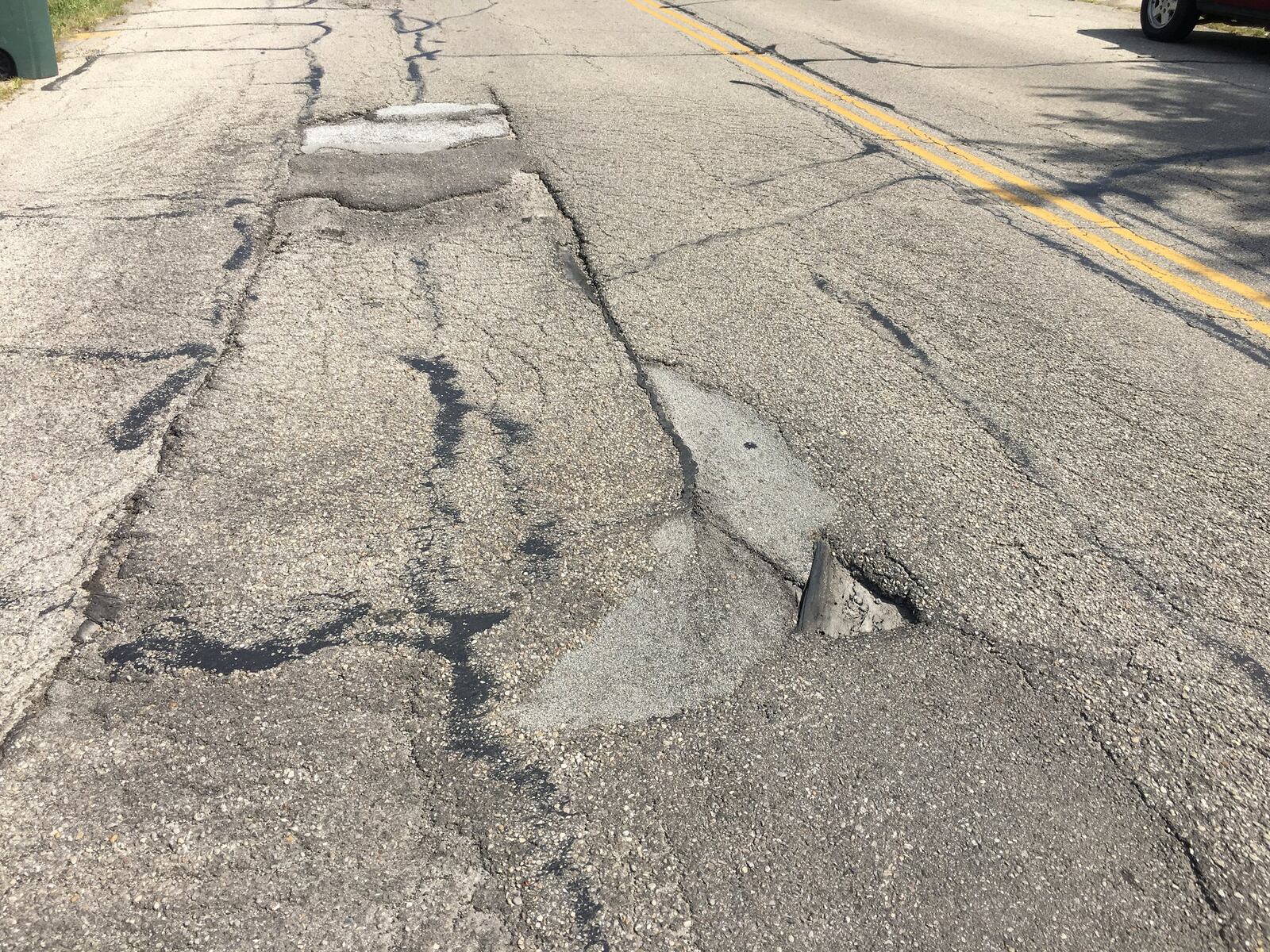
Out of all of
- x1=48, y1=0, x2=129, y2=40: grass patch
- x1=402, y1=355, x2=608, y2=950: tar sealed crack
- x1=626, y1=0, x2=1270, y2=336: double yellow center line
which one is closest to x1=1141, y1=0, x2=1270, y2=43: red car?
x1=626, y1=0, x2=1270, y2=336: double yellow center line

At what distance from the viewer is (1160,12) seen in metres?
12.1

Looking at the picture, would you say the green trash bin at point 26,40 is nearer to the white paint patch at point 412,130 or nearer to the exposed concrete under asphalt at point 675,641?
the white paint patch at point 412,130

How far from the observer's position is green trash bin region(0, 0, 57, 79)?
8844mm

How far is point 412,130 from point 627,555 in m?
5.39

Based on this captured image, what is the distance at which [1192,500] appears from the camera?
3.50 metres

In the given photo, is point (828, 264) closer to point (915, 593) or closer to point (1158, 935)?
point (915, 593)

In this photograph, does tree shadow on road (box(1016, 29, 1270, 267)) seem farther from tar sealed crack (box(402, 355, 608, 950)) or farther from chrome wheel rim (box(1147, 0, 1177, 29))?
tar sealed crack (box(402, 355, 608, 950))

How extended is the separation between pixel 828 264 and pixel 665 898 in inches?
157

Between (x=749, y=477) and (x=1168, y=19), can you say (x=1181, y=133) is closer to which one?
(x=1168, y=19)

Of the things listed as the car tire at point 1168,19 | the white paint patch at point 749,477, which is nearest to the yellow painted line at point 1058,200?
the white paint patch at point 749,477

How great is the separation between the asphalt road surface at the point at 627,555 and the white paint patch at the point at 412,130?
0.30 metres

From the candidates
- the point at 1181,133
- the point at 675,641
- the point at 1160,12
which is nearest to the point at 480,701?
the point at 675,641

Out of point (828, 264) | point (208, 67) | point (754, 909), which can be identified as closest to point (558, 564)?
point (754, 909)

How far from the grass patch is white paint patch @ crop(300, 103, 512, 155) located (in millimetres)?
5606
